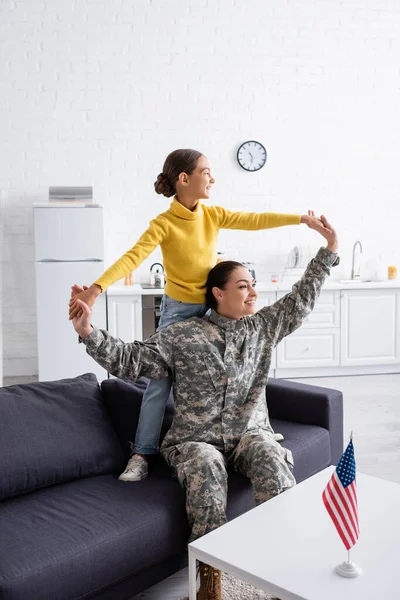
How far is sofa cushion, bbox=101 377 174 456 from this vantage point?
104 inches

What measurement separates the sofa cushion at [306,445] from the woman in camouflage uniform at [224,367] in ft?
0.32

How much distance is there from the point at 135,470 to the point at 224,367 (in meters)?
0.50

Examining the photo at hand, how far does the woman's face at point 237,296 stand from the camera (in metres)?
2.50

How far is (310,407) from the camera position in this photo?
2896 millimetres

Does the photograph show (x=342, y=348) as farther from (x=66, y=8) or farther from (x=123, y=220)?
(x=66, y=8)

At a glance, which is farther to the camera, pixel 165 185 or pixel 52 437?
pixel 165 185

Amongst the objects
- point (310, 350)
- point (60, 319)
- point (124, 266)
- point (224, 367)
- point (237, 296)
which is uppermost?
point (124, 266)

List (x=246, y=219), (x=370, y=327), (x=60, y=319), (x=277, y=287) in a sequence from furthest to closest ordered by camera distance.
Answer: (x=370, y=327) → (x=277, y=287) → (x=60, y=319) → (x=246, y=219)

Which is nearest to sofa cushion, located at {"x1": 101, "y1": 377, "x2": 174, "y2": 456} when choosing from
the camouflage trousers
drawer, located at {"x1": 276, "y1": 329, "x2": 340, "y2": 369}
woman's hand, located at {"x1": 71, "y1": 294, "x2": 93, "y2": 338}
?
the camouflage trousers

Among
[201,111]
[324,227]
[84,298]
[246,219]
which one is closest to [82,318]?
[84,298]

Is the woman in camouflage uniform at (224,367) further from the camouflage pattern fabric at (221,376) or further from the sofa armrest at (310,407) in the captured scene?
the sofa armrest at (310,407)

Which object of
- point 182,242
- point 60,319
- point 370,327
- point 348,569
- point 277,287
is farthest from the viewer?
point 370,327

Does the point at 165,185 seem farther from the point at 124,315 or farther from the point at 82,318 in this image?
the point at 124,315

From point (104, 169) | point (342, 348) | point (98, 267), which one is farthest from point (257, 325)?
point (104, 169)
